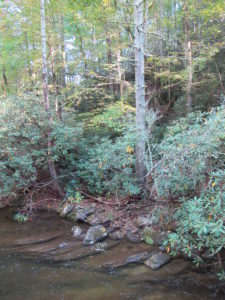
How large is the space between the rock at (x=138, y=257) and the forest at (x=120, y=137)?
1.39ft

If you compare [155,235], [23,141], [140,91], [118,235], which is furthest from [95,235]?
[140,91]

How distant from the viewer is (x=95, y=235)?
494cm

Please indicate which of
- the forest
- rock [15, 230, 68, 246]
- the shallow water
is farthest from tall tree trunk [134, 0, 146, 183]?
the shallow water

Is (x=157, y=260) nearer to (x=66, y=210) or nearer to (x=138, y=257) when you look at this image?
(x=138, y=257)

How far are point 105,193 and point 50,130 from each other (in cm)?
260

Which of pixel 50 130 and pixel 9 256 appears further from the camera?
pixel 50 130

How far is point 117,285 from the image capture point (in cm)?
350

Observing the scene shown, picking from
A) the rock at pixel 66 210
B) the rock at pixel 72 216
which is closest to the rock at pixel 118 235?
the rock at pixel 72 216

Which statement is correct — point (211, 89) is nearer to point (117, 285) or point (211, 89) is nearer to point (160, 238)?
point (160, 238)

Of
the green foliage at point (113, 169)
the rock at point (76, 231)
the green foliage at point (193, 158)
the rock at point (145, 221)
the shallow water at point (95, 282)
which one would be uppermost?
the green foliage at point (193, 158)

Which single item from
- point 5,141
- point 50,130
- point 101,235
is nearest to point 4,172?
point 5,141

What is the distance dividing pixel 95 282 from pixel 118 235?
1.54 meters

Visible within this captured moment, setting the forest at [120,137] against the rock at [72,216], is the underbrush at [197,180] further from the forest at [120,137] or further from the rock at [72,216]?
the rock at [72,216]

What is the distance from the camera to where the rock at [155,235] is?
14.9 ft
